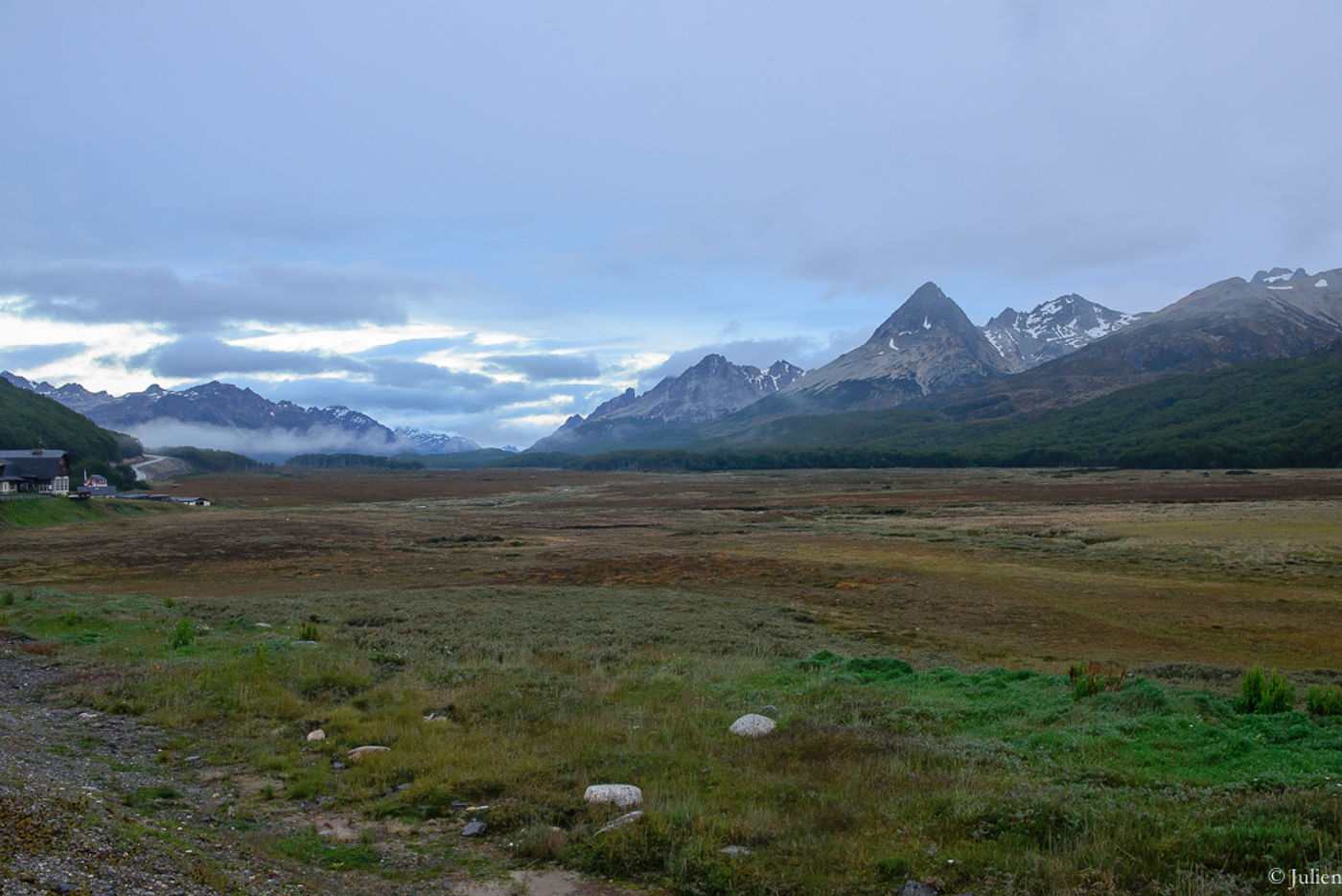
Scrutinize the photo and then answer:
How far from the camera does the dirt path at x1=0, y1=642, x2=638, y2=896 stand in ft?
16.6

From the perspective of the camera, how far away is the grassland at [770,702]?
6602 millimetres

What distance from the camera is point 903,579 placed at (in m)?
34.0

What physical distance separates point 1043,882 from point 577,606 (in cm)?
2144

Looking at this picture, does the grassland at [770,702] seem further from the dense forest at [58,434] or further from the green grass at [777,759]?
the dense forest at [58,434]

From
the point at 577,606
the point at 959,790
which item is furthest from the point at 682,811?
the point at 577,606

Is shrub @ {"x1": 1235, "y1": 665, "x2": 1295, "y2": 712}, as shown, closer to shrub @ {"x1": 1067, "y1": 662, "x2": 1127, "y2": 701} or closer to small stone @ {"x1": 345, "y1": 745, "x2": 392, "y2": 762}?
shrub @ {"x1": 1067, "y1": 662, "x2": 1127, "y2": 701}

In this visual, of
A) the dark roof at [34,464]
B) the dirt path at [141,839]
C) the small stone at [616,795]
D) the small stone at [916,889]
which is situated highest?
the dark roof at [34,464]

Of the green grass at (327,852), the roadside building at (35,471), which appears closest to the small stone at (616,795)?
the green grass at (327,852)

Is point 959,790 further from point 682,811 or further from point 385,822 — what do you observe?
point 385,822

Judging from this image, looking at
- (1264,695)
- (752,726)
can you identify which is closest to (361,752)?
(752,726)

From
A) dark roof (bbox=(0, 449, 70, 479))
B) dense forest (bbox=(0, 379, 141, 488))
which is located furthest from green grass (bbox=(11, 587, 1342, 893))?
dense forest (bbox=(0, 379, 141, 488))

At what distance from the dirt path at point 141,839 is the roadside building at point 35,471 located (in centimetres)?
8739

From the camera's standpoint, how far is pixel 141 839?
587 cm

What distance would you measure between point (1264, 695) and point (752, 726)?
721cm
